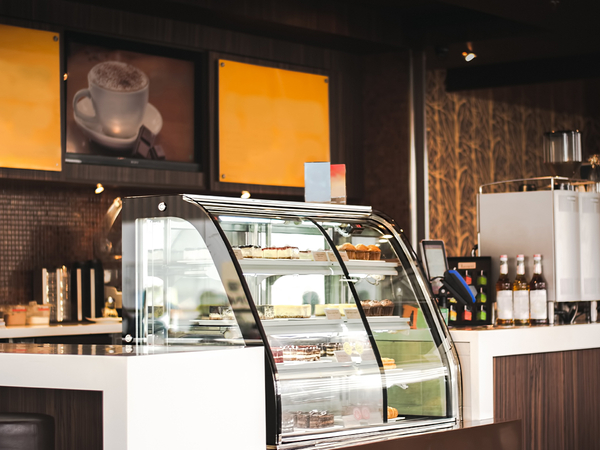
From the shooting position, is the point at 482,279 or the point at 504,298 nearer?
the point at 504,298

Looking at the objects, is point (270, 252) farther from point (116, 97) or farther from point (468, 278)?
point (116, 97)

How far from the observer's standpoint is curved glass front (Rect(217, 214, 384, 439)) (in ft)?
8.37

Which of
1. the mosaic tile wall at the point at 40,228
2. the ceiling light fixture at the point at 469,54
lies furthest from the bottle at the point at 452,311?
the ceiling light fixture at the point at 469,54

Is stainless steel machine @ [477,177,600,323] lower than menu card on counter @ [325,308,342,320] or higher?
higher

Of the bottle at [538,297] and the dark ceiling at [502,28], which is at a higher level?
the dark ceiling at [502,28]

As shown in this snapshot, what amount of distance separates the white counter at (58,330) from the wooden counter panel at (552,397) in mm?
2192

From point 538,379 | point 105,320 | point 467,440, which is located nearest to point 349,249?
point 467,440

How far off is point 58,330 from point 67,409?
6.73ft

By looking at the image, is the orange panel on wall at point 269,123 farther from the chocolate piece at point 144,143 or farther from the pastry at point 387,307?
the pastry at point 387,307

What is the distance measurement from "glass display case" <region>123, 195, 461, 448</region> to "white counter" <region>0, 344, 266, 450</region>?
107 mm

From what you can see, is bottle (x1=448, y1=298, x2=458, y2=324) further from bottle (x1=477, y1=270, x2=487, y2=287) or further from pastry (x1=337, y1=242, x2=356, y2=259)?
pastry (x1=337, y1=242, x2=356, y2=259)

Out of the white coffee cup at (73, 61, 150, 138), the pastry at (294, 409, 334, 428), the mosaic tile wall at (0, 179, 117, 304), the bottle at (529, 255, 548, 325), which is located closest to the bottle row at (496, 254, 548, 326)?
the bottle at (529, 255, 548, 325)

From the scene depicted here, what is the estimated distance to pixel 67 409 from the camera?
223 centimetres

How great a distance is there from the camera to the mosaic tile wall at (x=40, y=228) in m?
4.58
